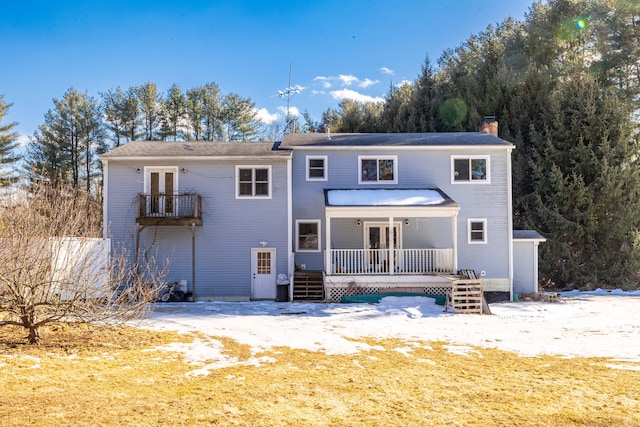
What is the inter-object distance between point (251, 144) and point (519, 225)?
15345mm

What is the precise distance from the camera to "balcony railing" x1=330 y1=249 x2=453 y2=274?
55.9 feet

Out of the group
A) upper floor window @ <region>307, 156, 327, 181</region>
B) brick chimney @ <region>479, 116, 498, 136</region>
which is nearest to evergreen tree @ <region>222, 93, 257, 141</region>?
upper floor window @ <region>307, 156, 327, 181</region>

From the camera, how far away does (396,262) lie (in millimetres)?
17938

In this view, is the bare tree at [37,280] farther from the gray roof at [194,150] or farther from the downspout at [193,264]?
the gray roof at [194,150]

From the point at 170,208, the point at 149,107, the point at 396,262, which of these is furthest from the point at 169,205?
the point at 149,107

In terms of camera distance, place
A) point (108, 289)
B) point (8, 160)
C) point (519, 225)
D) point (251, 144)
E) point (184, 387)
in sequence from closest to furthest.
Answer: point (184, 387), point (108, 289), point (251, 144), point (519, 225), point (8, 160)

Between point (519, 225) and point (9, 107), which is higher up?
point (9, 107)

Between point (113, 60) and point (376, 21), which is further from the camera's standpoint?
point (113, 60)

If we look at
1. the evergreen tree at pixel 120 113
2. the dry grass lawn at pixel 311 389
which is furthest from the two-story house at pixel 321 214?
the evergreen tree at pixel 120 113

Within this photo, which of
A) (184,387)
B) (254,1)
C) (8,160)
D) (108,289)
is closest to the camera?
(184,387)

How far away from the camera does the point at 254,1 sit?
17859mm

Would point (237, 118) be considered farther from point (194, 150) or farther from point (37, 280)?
point (37, 280)

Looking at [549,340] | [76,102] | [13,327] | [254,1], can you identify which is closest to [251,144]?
[254,1]

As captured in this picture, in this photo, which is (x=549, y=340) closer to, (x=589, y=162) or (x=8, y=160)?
(x=589, y=162)
